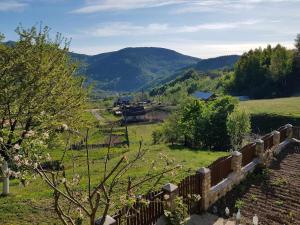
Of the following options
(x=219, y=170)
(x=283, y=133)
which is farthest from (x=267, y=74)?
(x=219, y=170)

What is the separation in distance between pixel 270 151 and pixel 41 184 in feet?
46.0

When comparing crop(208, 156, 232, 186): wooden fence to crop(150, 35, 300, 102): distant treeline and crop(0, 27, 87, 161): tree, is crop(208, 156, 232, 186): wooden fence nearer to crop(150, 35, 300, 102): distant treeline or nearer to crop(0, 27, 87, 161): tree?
crop(0, 27, 87, 161): tree

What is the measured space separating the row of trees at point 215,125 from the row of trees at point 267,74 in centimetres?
5349

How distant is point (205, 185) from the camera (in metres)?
15.1

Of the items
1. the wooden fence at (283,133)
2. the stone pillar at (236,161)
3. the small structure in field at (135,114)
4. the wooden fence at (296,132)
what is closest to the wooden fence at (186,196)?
the stone pillar at (236,161)

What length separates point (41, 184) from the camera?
21.8 metres

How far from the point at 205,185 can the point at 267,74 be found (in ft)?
303

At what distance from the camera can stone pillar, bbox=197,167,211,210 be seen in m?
15.0

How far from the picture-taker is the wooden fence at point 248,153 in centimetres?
1896

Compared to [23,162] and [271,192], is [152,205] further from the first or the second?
[271,192]

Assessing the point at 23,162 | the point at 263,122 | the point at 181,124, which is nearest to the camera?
the point at 23,162

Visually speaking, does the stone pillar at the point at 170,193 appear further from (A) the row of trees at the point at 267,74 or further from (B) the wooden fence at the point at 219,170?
(A) the row of trees at the point at 267,74

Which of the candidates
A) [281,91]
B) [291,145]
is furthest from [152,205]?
[281,91]

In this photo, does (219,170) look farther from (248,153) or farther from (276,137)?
(276,137)
